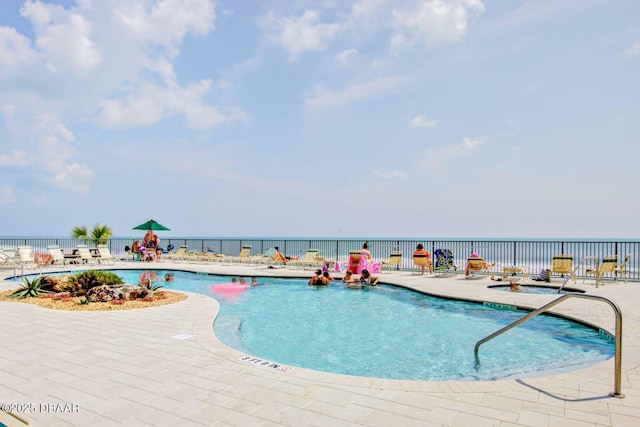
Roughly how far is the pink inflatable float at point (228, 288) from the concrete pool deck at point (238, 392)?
6415 millimetres

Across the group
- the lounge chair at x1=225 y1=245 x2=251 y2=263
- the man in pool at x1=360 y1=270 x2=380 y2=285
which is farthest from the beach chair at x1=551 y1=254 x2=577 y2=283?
the lounge chair at x1=225 y1=245 x2=251 y2=263

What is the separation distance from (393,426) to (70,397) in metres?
2.70

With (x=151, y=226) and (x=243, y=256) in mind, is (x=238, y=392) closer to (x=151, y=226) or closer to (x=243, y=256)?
(x=243, y=256)

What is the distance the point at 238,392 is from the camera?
331cm

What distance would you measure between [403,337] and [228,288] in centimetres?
698

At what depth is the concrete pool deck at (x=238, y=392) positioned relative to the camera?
111 inches

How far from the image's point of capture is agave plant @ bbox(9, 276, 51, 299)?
846cm

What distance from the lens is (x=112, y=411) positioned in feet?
9.68

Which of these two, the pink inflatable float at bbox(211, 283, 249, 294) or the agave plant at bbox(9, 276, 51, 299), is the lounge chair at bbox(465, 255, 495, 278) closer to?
the pink inflatable float at bbox(211, 283, 249, 294)

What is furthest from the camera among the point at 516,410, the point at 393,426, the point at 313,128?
the point at 313,128

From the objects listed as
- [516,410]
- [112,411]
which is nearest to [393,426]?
[516,410]

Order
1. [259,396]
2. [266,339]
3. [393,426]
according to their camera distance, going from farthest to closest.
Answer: [266,339] < [259,396] < [393,426]

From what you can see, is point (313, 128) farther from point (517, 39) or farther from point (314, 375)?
point (314, 375)

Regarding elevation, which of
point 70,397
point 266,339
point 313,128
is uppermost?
point 313,128
